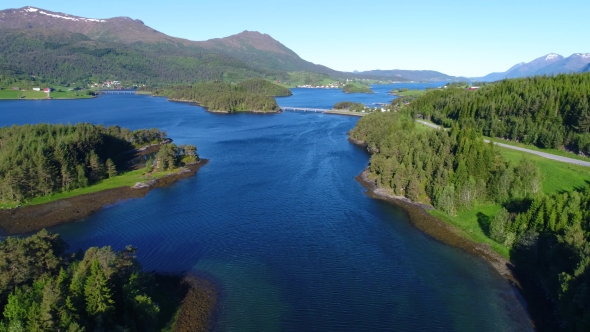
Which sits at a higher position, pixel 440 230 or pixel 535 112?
pixel 535 112

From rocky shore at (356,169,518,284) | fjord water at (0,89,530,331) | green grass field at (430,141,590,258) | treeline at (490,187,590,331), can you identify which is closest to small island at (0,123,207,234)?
fjord water at (0,89,530,331)

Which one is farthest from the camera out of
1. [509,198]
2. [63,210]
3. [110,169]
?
[110,169]

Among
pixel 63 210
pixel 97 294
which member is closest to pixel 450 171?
pixel 97 294

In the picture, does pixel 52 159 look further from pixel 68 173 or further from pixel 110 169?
pixel 110 169

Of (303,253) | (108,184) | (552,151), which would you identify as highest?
(552,151)

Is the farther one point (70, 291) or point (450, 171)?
point (450, 171)

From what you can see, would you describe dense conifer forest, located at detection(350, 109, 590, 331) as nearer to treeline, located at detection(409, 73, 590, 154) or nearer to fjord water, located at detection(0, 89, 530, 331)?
fjord water, located at detection(0, 89, 530, 331)

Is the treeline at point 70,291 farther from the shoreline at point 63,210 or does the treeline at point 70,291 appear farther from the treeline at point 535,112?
the treeline at point 535,112

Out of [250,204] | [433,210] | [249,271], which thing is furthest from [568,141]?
[249,271]
